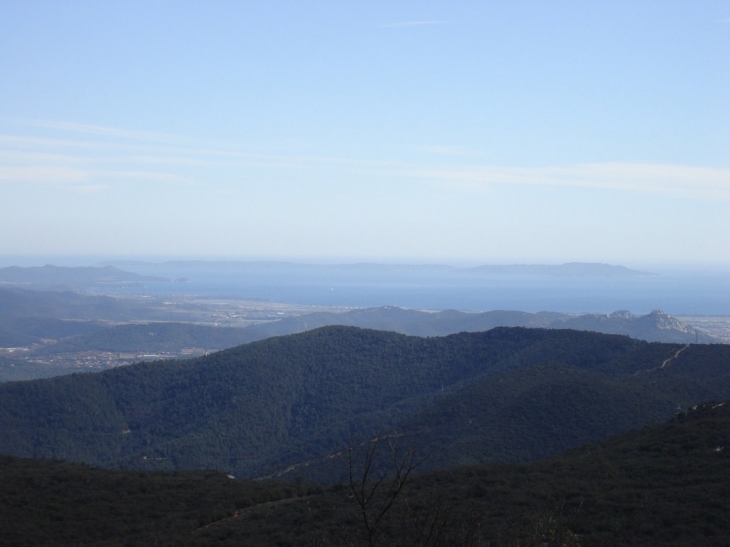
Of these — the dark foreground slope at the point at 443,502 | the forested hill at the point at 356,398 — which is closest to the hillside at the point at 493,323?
the forested hill at the point at 356,398

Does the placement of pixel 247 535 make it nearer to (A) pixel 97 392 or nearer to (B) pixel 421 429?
(B) pixel 421 429

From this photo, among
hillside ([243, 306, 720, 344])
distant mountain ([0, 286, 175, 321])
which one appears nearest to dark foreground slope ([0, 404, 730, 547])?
hillside ([243, 306, 720, 344])

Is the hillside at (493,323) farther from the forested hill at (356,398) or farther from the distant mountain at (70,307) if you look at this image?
the forested hill at (356,398)

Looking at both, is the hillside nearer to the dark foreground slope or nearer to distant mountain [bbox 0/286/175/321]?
distant mountain [bbox 0/286/175/321]

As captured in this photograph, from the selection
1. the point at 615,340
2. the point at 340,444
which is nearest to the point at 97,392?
the point at 340,444

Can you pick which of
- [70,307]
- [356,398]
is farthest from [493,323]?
[70,307]

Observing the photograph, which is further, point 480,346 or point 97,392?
point 480,346
